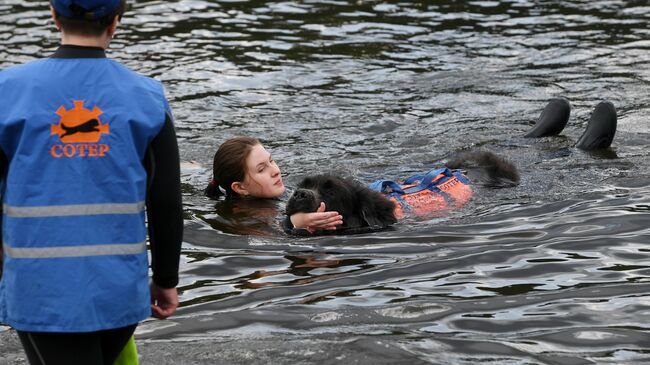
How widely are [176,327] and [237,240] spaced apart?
1.99 m

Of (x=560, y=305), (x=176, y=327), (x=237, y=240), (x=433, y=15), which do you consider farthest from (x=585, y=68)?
(x=176, y=327)

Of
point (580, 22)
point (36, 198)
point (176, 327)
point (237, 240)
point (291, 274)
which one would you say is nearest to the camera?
point (36, 198)

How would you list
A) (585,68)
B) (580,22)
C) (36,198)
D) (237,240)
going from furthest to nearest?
(580,22), (585,68), (237,240), (36,198)

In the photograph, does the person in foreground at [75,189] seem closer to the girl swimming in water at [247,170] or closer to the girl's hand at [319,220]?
the girl's hand at [319,220]

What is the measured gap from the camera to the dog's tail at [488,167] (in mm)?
8641

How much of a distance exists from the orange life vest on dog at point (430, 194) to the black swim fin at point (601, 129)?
1.83 metres

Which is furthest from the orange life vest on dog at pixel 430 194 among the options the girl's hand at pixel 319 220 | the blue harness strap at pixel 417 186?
the girl's hand at pixel 319 220

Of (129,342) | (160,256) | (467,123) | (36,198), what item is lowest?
(467,123)

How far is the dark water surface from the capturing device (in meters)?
5.39

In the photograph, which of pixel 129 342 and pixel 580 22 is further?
pixel 580 22

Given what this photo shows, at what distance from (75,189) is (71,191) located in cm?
2

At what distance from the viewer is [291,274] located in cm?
652

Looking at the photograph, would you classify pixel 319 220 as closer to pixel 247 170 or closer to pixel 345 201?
pixel 345 201

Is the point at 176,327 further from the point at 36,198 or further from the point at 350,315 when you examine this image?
the point at 36,198
